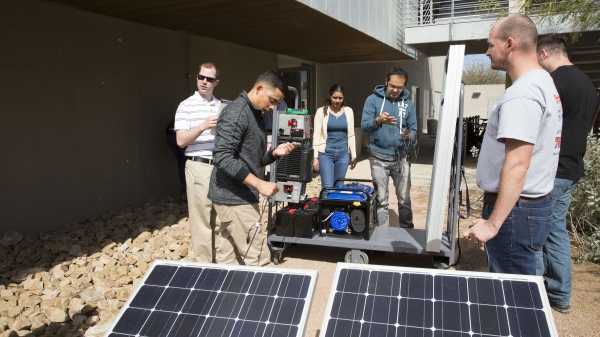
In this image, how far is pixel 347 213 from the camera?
434 cm

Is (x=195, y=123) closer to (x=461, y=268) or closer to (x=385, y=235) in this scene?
(x=385, y=235)

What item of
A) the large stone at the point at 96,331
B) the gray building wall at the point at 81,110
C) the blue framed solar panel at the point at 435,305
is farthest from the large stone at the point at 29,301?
the blue framed solar panel at the point at 435,305

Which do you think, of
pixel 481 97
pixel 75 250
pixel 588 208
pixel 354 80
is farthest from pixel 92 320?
pixel 481 97

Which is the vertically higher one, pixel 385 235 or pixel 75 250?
pixel 385 235

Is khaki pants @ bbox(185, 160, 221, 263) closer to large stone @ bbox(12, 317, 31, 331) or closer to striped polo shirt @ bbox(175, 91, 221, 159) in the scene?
striped polo shirt @ bbox(175, 91, 221, 159)

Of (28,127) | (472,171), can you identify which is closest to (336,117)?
(28,127)

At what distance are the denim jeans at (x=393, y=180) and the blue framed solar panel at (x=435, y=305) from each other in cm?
285

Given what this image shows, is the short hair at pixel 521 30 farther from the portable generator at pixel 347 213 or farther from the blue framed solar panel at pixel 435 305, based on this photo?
the portable generator at pixel 347 213

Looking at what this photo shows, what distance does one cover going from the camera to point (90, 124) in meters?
5.68

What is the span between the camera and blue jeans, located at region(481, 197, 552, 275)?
220cm

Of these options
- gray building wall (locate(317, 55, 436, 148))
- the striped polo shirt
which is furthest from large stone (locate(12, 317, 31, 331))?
gray building wall (locate(317, 55, 436, 148))

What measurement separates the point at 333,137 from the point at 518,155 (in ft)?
10.2

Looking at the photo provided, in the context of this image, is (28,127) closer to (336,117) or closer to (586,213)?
(336,117)

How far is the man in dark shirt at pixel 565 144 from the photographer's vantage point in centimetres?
306
